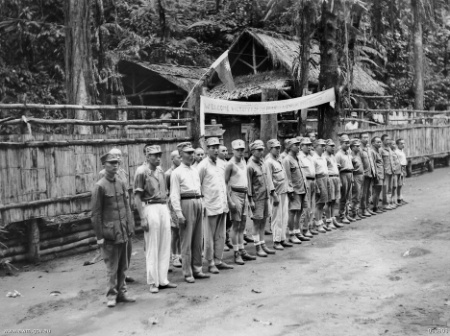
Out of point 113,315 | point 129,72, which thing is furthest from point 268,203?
point 129,72

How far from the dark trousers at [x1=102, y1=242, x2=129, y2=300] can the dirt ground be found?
0.68 ft

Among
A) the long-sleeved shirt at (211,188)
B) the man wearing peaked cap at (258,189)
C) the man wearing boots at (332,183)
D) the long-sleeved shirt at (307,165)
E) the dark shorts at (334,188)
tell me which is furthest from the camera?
the man wearing boots at (332,183)

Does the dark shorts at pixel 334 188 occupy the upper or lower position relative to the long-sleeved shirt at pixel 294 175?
lower

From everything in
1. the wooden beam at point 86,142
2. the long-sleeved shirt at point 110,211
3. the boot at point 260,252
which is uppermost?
the wooden beam at point 86,142

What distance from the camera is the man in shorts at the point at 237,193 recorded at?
317 inches

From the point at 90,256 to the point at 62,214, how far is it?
85cm

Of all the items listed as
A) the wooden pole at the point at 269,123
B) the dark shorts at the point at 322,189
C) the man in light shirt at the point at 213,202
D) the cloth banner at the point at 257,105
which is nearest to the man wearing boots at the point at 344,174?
the dark shorts at the point at 322,189

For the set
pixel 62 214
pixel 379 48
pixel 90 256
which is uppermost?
pixel 379 48

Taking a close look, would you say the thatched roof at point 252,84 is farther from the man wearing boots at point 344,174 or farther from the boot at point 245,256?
the boot at point 245,256

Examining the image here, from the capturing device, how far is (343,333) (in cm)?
508

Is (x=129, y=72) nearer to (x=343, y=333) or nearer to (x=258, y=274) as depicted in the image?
(x=258, y=274)

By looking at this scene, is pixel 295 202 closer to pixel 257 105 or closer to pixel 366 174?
pixel 257 105

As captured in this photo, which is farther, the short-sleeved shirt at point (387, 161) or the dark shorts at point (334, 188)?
the short-sleeved shirt at point (387, 161)

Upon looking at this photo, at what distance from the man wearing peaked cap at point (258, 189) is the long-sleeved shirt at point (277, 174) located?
379 mm
